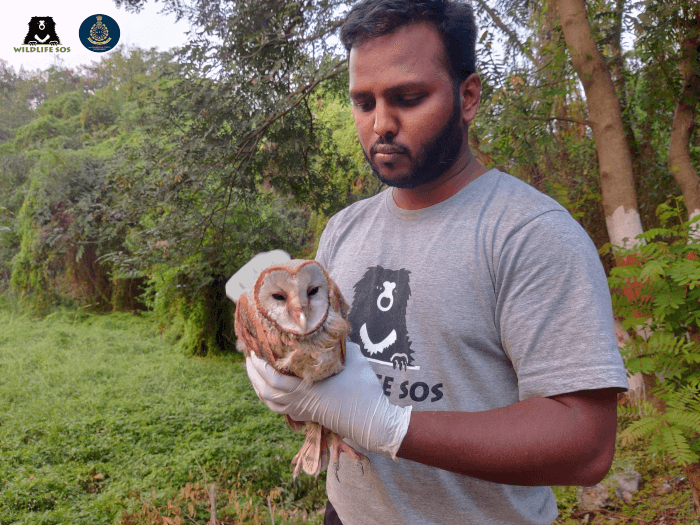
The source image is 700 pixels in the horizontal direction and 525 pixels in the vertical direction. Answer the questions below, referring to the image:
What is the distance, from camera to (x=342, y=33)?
1.57m

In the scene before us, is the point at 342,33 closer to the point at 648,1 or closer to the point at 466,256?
the point at 466,256

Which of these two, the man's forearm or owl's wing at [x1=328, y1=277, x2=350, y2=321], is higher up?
owl's wing at [x1=328, y1=277, x2=350, y2=321]

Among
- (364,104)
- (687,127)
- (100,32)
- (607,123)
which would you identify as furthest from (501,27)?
(100,32)

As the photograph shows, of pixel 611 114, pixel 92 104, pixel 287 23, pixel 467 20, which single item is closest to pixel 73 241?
pixel 92 104

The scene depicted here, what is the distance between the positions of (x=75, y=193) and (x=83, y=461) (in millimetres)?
10220

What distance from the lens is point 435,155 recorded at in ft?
4.79

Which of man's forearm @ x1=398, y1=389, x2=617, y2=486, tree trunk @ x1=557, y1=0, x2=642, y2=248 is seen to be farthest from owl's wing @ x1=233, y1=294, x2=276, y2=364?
tree trunk @ x1=557, y1=0, x2=642, y2=248

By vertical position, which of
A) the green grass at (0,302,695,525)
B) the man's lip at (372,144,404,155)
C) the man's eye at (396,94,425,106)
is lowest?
the green grass at (0,302,695,525)

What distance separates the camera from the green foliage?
285cm

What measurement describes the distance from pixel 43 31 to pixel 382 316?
6.92m

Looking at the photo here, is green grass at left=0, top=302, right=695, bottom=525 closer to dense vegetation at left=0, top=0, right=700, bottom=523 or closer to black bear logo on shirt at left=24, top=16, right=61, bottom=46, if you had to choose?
dense vegetation at left=0, top=0, right=700, bottom=523

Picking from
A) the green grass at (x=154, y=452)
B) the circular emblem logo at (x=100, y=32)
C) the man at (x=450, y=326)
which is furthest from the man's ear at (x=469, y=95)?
the circular emblem logo at (x=100, y=32)

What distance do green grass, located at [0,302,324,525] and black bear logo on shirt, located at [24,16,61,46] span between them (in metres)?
5.03

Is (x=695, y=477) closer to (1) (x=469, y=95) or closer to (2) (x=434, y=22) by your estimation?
(1) (x=469, y=95)
